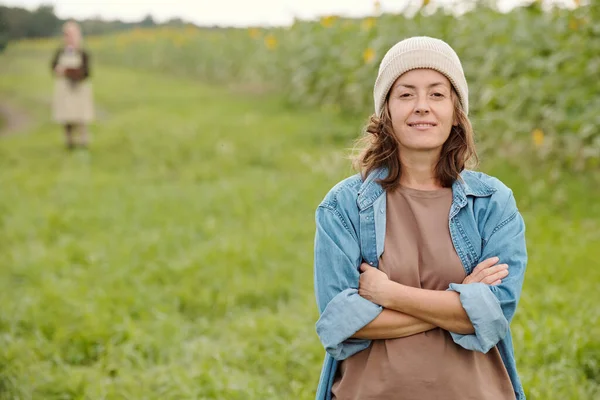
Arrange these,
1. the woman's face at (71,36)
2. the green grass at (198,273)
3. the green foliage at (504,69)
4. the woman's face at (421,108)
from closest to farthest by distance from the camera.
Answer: the woman's face at (421,108)
the green grass at (198,273)
the green foliage at (504,69)
the woman's face at (71,36)

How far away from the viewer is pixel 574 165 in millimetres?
6164

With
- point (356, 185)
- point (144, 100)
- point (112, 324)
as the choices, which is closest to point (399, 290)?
point (356, 185)

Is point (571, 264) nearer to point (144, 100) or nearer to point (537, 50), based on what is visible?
point (537, 50)

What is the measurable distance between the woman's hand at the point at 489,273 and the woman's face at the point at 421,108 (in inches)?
13.4

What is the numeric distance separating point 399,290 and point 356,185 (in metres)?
0.33

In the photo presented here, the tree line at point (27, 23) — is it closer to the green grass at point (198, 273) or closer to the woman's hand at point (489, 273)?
the green grass at point (198, 273)

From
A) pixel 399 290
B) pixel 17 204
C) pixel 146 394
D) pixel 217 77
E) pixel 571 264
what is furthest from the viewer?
pixel 217 77

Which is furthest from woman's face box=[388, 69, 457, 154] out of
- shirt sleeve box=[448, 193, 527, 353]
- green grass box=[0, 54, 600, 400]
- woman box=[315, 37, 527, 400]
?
green grass box=[0, 54, 600, 400]

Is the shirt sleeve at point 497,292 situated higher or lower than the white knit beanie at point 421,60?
lower

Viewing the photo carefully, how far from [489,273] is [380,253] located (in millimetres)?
281

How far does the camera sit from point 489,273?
201cm

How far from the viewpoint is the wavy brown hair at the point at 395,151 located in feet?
7.02

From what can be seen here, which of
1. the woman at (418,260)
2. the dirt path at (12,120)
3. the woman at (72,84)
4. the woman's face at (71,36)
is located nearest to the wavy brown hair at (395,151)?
the woman at (418,260)

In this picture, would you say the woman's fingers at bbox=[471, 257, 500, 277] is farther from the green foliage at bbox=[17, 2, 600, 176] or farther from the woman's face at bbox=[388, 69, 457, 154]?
the green foliage at bbox=[17, 2, 600, 176]
